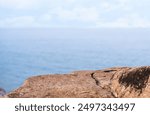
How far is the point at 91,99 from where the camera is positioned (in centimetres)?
1073

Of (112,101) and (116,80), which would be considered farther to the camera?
(116,80)

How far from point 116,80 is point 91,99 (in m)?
1.46

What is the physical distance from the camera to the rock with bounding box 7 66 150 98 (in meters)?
11.1

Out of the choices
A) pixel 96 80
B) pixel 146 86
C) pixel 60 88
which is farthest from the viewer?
pixel 96 80

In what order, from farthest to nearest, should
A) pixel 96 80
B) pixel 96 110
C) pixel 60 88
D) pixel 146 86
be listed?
pixel 96 80
pixel 60 88
pixel 146 86
pixel 96 110

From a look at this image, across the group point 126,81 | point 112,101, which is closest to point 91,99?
point 112,101

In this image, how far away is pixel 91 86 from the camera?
11.8 m

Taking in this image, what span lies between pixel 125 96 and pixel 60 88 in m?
1.87

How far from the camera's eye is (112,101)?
35.0 ft

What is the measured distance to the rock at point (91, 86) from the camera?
1110 cm

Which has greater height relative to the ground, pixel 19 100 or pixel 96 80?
pixel 96 80

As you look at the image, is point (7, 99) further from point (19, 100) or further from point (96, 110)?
point (96, 110)

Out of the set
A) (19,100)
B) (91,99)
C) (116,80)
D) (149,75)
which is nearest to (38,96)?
(19,100)

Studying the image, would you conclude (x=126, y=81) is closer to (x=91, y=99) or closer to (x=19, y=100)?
(x=91, y=99)
